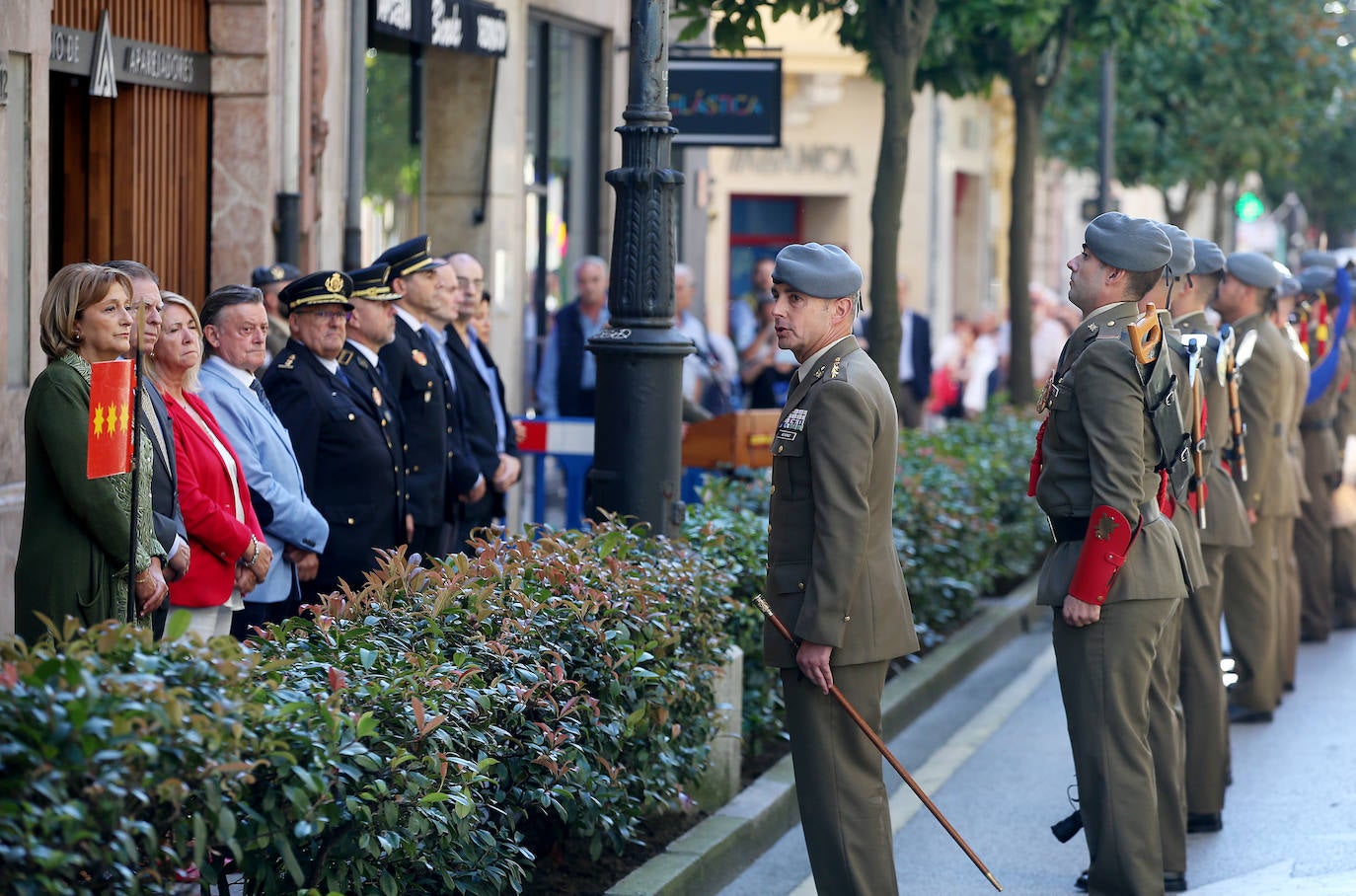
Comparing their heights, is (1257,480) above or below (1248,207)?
below

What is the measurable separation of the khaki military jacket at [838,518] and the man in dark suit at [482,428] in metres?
3.49

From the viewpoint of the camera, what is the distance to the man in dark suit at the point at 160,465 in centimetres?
580

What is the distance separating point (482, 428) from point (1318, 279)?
5.41 m

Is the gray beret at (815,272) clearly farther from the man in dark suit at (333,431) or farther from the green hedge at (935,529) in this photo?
the man in dark suit at (333,431)

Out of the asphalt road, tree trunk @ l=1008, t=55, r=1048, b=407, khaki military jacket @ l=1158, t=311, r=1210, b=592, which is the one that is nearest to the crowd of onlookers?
the asphalt road

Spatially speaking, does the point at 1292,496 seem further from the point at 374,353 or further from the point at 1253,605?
the point at 374,353

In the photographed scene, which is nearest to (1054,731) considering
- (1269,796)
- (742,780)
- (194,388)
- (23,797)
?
(1269,796)

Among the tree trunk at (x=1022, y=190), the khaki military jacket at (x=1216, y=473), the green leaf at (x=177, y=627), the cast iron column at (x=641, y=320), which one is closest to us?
the green leaf at (x=177, y=627)

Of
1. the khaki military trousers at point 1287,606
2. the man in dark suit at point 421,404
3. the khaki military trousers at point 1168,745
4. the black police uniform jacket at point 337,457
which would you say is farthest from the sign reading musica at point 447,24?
the khaki military trousers at point 1168,745

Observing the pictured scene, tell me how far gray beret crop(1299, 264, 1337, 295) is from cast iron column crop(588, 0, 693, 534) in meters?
5.75

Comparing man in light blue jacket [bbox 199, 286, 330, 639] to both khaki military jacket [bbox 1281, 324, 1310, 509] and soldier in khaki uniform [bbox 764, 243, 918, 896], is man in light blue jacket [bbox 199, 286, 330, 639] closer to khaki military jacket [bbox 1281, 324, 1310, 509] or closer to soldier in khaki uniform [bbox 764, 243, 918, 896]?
soldier in khaki uniform [bbox 764, 243, 918, 896]

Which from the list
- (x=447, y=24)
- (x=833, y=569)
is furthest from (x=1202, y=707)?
(x=447, y=24)

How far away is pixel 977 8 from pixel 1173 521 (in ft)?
21.7

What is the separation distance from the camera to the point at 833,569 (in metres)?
5.21
